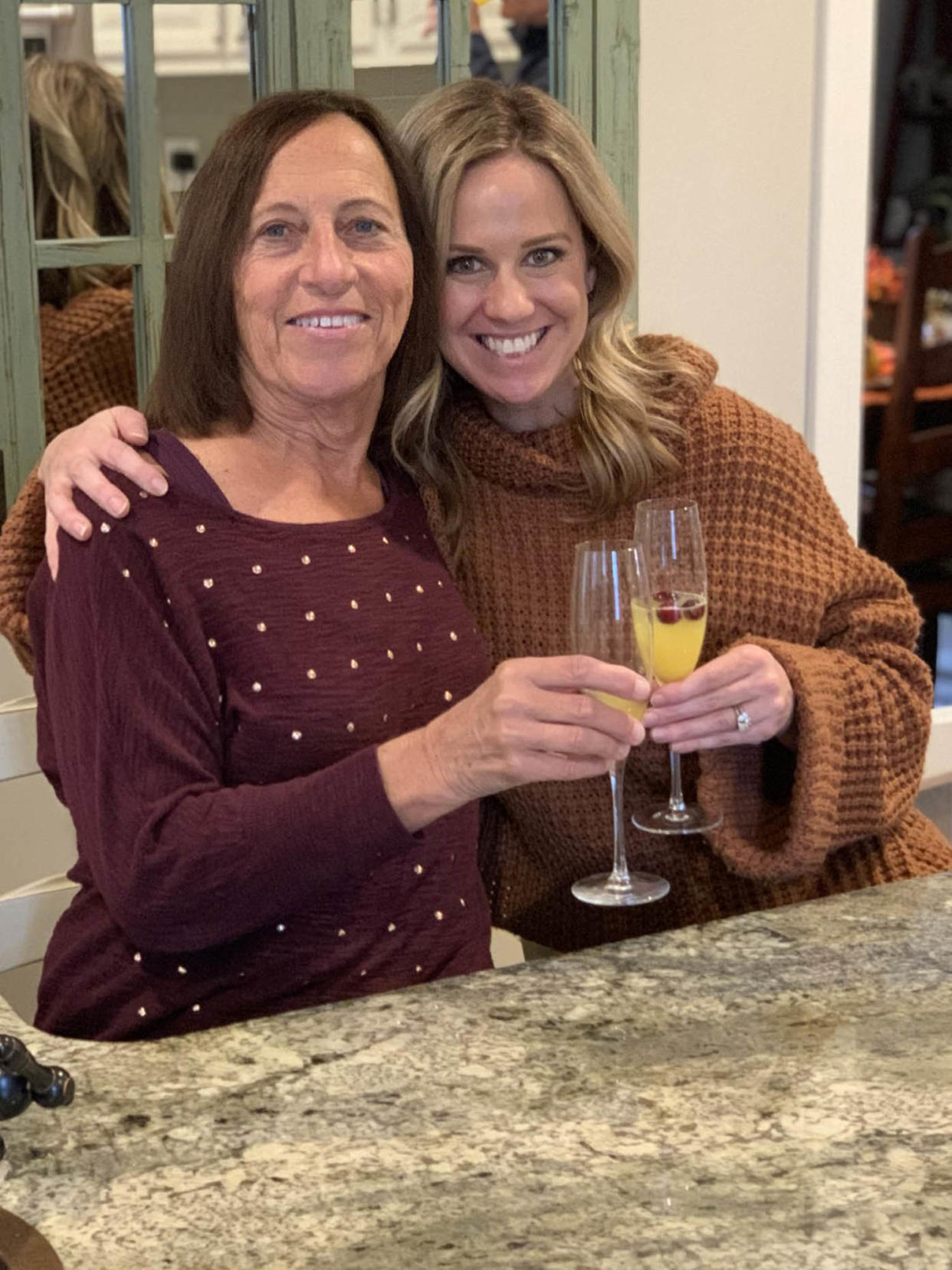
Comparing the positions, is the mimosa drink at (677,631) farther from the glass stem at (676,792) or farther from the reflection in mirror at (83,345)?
the reflection in mirror at (83,345)

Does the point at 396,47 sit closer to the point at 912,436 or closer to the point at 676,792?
the point at 676,792

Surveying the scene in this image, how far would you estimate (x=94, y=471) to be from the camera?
5.01 ft

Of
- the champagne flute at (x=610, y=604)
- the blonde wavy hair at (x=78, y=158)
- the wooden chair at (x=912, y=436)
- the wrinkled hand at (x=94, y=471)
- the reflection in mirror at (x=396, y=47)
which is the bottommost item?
the wooden chair at (x=912, y=436)

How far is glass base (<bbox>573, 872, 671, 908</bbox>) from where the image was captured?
1.50 m

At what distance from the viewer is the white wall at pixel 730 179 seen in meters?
2.57

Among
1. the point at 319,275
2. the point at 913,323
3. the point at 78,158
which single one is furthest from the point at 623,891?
the point at 913,323

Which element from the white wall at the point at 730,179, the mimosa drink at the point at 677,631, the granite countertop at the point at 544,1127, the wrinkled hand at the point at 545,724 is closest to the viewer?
the granite countertop at the point at 544,1127

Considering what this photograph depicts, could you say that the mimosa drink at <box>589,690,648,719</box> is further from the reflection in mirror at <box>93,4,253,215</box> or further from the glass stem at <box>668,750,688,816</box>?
the reflection in mirror at <box>93,4,253,215</box>

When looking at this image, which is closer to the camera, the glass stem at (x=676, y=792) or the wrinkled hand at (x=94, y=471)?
the wrinkled hand at (x=94, y=471)

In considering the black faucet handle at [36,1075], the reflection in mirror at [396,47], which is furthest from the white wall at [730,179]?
the black faucet handle at [36,1075]

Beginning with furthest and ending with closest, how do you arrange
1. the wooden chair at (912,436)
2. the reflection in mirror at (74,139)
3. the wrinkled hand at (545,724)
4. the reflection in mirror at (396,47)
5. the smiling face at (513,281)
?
the wooden chair at (912,436), the reflection in mirror at (396,47), the reflection in mirror at (74,139), the smiling face at (513,281), the wrinkled hand at (545,724)

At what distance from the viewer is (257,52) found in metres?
2.30

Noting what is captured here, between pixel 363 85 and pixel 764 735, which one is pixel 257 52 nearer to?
pixel 363 85

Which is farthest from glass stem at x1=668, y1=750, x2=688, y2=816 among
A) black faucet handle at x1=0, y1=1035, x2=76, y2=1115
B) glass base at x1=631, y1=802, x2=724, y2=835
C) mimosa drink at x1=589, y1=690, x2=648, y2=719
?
black faucet handle at x1=0, y1=1035, x2=76, y2=1115
